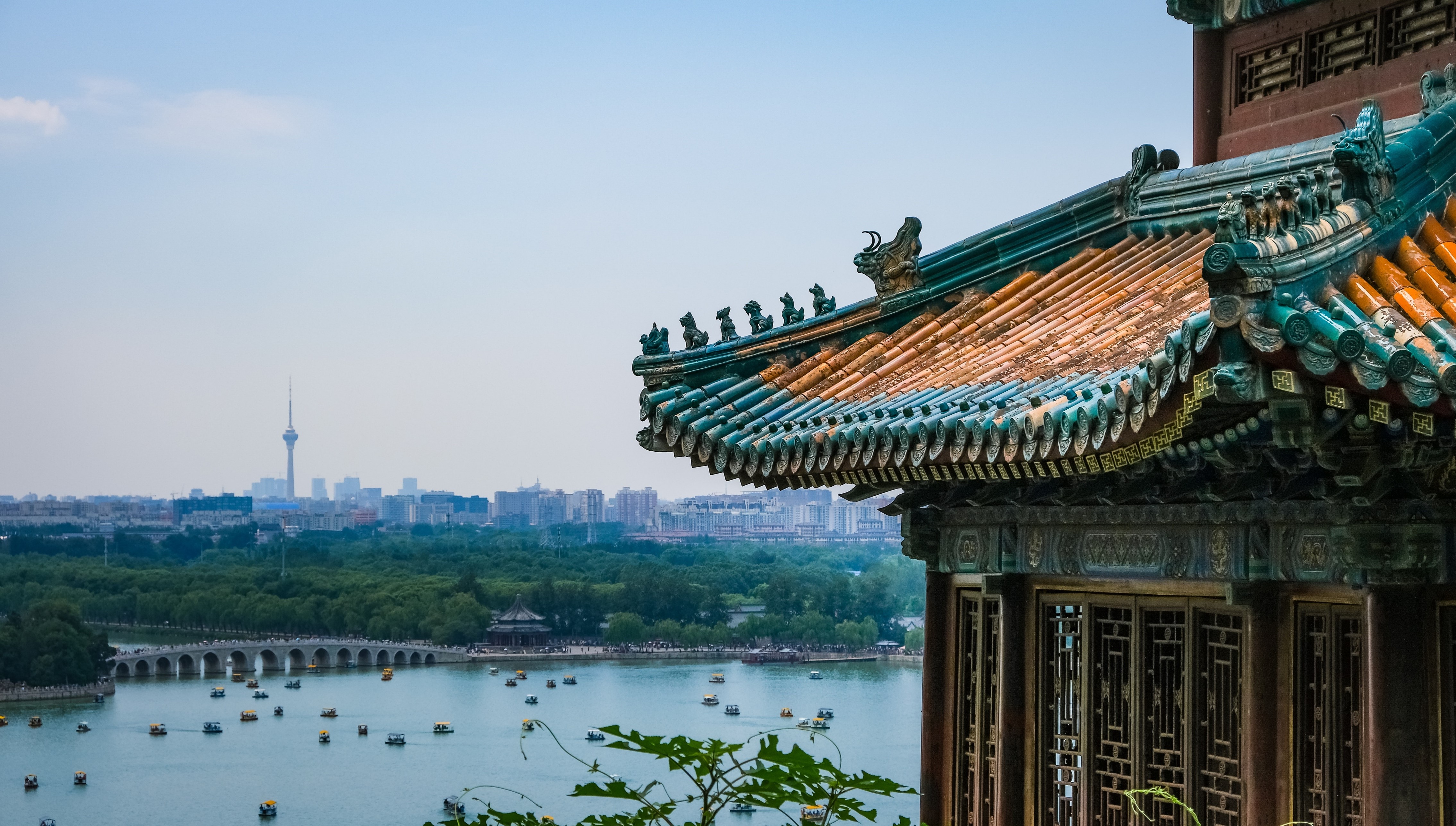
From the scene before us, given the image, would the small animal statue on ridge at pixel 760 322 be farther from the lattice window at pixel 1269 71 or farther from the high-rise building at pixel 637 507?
the high-rise building at pixel 637 507

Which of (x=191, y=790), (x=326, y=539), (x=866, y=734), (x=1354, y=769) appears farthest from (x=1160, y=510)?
(x=326, y=539)

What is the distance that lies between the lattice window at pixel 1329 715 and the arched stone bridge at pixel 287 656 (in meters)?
59.8

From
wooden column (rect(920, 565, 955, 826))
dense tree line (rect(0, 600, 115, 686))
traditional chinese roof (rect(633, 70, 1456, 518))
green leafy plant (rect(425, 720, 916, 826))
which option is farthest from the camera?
dense tree line (rect(0, 600, 115, 686))

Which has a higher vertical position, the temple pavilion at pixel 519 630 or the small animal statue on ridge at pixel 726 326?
the small animal statue on ridge at pixel 726 326

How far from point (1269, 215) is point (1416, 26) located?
1598 mm

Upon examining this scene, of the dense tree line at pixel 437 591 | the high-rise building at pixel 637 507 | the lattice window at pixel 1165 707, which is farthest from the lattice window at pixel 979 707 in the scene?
the high-rise building at pixel 637 507

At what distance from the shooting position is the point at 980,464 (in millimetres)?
3473

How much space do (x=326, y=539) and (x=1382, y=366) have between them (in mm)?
Answer: 108615

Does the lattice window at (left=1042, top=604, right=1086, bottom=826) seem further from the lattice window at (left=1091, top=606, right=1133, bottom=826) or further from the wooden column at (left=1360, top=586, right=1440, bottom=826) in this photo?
the wooden column at (left=1360, top=586, right=1440, bottom=826)

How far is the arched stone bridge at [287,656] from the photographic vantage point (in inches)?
2362

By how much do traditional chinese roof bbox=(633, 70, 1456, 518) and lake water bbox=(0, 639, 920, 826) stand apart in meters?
25.0

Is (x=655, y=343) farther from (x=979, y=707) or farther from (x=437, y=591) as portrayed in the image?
(x=437, y=591)

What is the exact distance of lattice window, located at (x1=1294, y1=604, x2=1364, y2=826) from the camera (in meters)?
3.21

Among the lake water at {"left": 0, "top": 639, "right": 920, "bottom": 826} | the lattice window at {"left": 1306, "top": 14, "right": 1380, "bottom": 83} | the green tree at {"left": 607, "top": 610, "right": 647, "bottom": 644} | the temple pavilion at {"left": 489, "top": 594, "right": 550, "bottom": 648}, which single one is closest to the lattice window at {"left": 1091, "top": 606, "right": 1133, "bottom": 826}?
the lattice window at {"left": 1306, "top": 14, "right": 1380, "bottom": 83}
